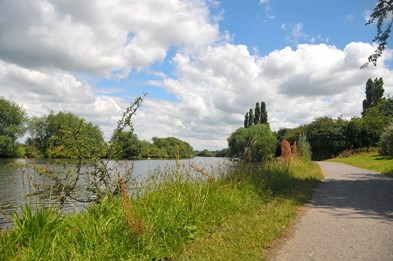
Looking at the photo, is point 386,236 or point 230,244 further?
point 386,236

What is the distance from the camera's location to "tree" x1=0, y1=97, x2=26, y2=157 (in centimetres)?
4894

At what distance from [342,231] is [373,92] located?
77.2m

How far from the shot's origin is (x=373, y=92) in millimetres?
72500

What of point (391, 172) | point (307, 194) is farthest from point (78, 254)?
point (391, 172)

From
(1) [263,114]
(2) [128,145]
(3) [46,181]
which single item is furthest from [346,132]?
(3) [46,181]

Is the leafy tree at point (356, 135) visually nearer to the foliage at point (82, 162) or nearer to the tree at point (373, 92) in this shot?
the tree at point (373, 92)

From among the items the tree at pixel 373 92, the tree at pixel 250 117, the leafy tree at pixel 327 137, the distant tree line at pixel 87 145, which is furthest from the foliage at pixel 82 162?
the tree at pixel 250 117

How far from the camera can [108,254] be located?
4215 mm

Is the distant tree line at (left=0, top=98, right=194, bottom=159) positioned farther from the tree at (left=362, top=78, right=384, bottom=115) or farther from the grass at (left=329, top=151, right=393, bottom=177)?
the tree at (left=362, top=78, right=384, bottom=115)

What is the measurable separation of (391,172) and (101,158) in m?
13.6

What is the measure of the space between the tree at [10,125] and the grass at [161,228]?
49717mm

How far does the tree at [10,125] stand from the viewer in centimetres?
4894

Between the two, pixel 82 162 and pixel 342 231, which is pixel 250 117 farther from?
pixel 342 231

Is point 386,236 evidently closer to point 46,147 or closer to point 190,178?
point 190,178
